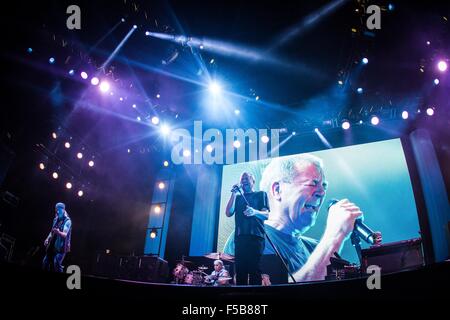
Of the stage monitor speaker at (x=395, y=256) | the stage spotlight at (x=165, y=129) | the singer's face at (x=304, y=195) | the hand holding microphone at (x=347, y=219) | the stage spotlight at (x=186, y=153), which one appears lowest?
the stage monitor speaker at (x=395, y=256)

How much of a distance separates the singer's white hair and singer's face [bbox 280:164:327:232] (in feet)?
0.25

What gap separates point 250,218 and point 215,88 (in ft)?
11.8

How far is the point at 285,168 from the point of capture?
7.05 meters

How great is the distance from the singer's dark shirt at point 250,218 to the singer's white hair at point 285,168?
2634 millimetres

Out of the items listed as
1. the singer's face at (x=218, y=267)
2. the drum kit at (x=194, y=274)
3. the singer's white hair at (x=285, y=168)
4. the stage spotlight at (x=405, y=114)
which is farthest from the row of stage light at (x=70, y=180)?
the stage spotlight at (x=405, y=114)

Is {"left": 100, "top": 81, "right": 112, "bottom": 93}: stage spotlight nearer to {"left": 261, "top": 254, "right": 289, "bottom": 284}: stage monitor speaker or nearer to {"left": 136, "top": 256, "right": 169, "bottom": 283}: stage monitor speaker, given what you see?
{"left": 136, "top": 256, "right": 169, "bottom": 283}: stage monitor speaker

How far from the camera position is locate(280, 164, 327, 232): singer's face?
634 cm

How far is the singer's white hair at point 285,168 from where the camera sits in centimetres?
688

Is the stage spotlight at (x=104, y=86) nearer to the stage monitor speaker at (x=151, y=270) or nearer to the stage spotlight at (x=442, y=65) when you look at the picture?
the stage monitor speaker at (x=151, y=270)

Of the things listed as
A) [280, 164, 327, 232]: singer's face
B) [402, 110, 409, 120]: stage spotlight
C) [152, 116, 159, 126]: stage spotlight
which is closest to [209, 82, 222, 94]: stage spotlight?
[152, 116, 159, 126]: stage spotlight

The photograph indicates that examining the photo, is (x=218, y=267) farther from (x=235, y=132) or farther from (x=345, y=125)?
(x=345, y=125)

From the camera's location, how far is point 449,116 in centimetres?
589

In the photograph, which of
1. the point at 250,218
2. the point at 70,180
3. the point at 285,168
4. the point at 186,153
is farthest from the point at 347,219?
the point at 70,180
